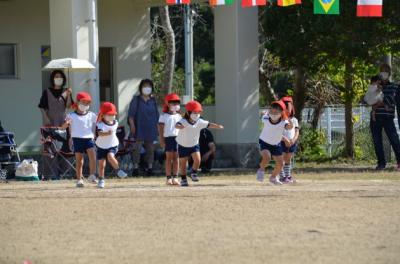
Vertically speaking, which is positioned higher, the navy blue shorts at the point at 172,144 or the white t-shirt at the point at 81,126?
the white t-shirt at the point at 81,126

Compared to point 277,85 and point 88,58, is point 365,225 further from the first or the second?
point 277,85

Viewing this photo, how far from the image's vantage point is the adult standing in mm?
20719

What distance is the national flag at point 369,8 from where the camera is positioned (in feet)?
62.2

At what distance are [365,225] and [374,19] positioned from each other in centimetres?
1009

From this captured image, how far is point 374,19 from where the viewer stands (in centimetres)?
2131

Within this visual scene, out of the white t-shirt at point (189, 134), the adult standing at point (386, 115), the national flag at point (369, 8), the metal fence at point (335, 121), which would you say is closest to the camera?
the white t-shirt at point (189, 134)

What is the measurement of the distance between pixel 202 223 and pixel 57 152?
716 cm

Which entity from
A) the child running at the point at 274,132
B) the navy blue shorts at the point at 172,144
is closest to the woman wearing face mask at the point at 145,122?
the navy blue shorts at the point at 172,144

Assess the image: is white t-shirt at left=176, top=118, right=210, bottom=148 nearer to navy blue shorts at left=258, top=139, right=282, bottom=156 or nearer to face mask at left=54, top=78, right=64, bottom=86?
navy blue shorts at left=258, top=139, right=282, bottom=156

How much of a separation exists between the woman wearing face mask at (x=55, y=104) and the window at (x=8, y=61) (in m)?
4.55

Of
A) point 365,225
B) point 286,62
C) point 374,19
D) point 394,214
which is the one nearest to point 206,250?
point 365,225

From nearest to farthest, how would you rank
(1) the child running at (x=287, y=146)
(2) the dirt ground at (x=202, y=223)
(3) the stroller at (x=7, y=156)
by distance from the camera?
(2) the dirt ground at (x=202, y=223) → (1) the child running at (x=287, y=146) → (3) the stroller at (x=7, y=156)

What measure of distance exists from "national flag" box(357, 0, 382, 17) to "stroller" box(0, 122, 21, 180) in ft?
22.6

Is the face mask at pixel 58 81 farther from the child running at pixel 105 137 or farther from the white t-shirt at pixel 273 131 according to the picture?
the white t-shirt at pixel 273 131
